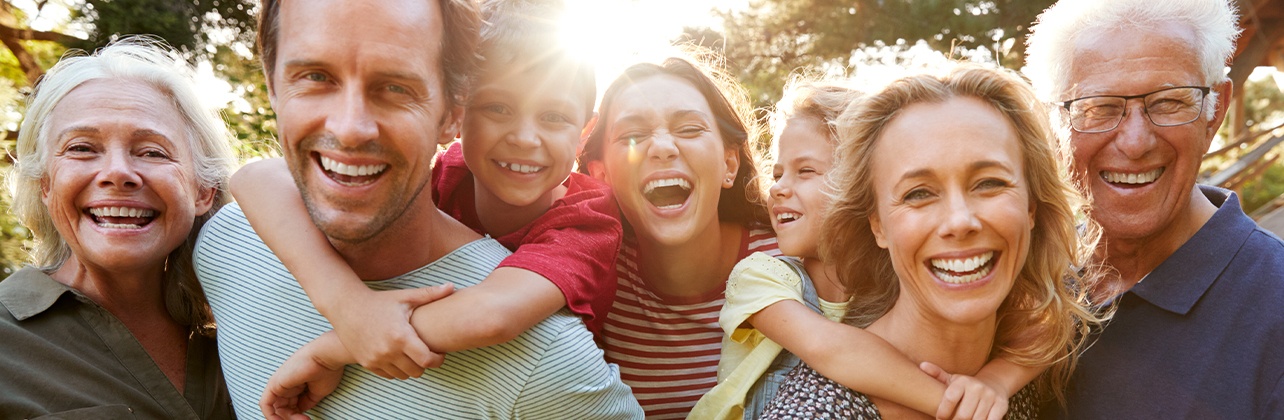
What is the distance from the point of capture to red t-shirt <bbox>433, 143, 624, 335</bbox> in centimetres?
219

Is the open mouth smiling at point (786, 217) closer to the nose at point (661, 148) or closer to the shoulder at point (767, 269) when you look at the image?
the shoulder at point (767, 269)

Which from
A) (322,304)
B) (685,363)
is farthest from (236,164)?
(685,363)

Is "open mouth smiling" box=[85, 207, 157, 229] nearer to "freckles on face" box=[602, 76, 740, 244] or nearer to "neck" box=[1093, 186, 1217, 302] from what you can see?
"freckles on face" box=[602, 76, 740, 244]

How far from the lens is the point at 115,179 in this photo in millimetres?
2549

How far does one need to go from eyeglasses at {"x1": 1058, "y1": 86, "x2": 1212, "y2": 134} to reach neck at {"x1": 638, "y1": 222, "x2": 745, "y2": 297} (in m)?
1.23

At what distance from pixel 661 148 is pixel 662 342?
65cm

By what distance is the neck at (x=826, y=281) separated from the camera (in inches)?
108

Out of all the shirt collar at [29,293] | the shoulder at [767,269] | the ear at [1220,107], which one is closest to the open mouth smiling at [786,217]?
the shoulder at [767,269]

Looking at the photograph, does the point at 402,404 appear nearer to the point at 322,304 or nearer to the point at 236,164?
the point at 322,304

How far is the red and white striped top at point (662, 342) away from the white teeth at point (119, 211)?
4.80 feet

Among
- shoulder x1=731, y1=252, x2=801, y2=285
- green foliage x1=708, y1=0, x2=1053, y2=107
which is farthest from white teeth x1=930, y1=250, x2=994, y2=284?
green foliage x1=708, y1=0, x2=1053, y2=107

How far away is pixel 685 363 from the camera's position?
9.46 ft

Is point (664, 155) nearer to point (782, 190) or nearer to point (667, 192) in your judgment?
point (667, 192)

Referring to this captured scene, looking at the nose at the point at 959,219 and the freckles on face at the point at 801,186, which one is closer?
the nose at the point at 959,219
